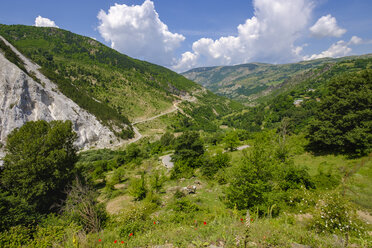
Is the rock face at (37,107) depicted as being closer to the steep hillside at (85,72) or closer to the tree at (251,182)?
the steep hillside at (85,72)

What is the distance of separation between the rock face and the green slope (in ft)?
15.6

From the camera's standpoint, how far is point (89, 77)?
9488 cm

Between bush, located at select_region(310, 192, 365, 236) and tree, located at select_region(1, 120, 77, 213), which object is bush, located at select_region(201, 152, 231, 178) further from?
tree, located at select_region(1, 120, 77, 213)

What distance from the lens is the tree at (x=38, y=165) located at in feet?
47.1

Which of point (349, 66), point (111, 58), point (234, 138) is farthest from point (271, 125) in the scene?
point (111, 58)

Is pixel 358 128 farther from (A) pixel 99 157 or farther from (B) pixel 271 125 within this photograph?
(B) pixel 271 125

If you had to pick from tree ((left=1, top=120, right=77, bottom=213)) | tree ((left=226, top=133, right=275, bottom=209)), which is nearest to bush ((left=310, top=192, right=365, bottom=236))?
tree ((left=226, top=133, right=275, bottom=209))

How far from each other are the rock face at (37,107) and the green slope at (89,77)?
4.76 meters

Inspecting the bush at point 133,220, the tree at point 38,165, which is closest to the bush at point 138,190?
the bush at point 133,220

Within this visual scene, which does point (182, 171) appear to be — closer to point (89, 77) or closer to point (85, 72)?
point (89, 77)

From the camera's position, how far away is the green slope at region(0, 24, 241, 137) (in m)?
68.6

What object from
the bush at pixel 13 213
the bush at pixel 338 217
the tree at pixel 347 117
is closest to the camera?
the bush at pixel 338 217

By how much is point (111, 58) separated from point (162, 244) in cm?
16426

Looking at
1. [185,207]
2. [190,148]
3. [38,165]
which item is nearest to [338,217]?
[185,207]
